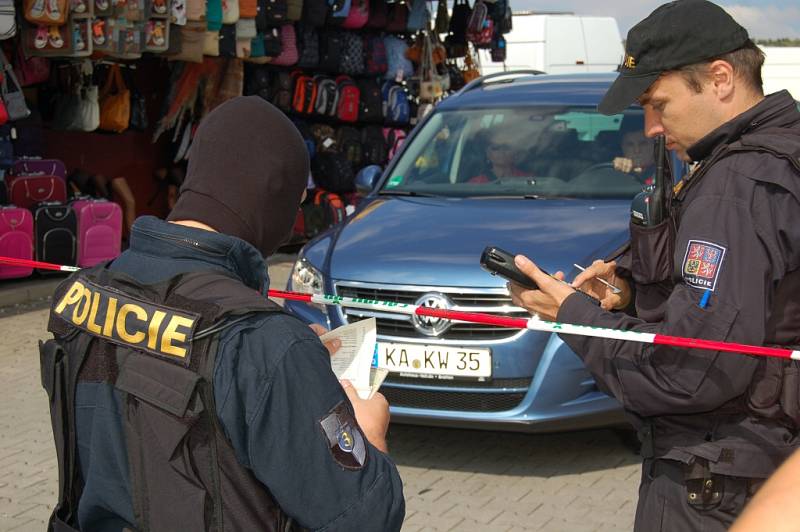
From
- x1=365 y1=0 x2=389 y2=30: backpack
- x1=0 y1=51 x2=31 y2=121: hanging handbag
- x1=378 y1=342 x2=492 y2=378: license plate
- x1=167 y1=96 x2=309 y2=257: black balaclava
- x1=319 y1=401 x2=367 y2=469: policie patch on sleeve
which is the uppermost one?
x1=167 y1=96 x2=309 y2=257: black balaclava

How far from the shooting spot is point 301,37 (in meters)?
12.8

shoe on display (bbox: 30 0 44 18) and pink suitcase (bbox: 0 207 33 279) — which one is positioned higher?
shoe on display (bbox: 30 0 44 18)

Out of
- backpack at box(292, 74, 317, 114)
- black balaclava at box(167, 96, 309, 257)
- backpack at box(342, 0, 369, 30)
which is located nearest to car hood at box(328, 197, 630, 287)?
black balaclava at box(167, 96, 309, 257)

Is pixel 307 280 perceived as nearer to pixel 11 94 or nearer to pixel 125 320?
pixel 125 320

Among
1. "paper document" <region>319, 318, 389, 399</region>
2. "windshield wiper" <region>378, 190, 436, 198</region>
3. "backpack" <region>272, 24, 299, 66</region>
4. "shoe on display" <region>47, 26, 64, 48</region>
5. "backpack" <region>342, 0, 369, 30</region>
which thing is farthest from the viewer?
"backpack" <region>342, 0, 369, 30</region>

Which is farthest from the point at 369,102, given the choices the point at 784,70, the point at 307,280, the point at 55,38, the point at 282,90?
the point at 784,70

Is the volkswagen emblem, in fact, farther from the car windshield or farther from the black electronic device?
the black electronic device

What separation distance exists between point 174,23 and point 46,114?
1.62 m

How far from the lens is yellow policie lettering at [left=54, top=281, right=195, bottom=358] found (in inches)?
77.2

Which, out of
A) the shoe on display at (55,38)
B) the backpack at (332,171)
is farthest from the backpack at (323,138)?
the shoe on display at (55,38)

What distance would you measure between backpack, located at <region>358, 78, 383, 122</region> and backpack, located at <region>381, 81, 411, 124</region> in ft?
0.50

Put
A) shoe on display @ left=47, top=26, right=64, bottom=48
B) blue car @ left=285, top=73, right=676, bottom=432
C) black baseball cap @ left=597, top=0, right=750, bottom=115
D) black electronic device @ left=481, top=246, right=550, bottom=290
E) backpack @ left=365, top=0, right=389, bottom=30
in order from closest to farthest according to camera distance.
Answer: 1. black baseball cap @ left=597, top=0, right=750, bottom=115
2. black electronic device @ left=481, top=246, right=550, bottom=290
3. blue car @ left=285, top=73, right=676, bottom=432
4. shoe on display @ left=47, top=26, right=64, bottom=48
5. backpack @ left=365, top=0, right=389, bottom=30

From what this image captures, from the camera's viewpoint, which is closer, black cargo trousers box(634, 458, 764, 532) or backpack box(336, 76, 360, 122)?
black cargo trousers box(634, 458, 764, 532)

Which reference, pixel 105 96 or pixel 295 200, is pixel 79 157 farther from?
pixel 295 200
